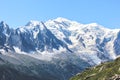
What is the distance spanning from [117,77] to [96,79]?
75.4 ft

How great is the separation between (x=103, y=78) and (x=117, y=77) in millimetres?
14311

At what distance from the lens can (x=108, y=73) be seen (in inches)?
7618

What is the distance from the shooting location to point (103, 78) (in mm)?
191125

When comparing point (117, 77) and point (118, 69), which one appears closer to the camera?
point (117, 77)

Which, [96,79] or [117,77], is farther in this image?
[96,79]

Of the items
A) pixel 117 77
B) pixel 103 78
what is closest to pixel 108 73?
pixel 103 78

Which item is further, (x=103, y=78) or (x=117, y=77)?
(x=103, y=78)

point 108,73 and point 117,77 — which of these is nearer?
point 117,77

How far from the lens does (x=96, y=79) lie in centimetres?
19938

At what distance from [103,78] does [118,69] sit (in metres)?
8.05

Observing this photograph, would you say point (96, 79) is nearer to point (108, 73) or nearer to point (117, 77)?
point (108, 73)

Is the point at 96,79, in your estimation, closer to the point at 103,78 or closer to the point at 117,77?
the point at 103,78

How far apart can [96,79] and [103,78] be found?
8.69 metres

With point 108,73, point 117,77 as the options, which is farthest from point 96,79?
point 117,77
